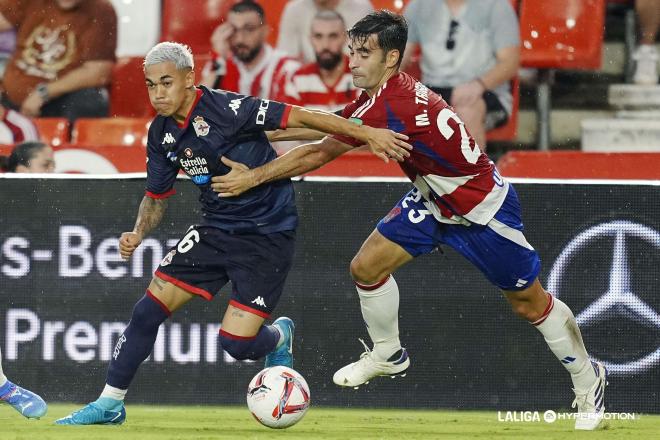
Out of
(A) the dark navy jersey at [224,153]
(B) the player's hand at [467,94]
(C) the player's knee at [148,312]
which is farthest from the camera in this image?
(B) the player's hand at [467,94]

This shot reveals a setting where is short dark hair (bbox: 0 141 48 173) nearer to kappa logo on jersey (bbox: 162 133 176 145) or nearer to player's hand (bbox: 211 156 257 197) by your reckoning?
kappa logo on jersey (bbox: 162 133 176 145)

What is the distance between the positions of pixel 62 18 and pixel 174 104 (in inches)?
188

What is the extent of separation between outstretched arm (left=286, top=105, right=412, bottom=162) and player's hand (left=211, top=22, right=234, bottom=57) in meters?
4.38

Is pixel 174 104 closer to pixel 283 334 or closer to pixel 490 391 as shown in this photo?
pixel 283 334

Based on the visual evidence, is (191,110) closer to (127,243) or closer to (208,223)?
(208,223)

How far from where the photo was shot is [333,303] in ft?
26.1

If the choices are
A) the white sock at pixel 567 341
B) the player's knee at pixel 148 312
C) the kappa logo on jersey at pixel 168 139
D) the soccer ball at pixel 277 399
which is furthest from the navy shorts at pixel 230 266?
the white sock at pixel 567 341

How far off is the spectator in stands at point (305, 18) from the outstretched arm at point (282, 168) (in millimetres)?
4083

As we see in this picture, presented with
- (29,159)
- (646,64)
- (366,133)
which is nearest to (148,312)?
(366,133)

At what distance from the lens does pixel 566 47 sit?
10.6m

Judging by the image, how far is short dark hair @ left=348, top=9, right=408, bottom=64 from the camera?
641cm

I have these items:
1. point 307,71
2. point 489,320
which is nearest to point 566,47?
point 307,71

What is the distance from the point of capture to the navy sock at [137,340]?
663 centimetres

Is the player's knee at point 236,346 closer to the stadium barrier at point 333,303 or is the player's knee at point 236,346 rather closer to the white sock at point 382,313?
the white sock at point 382,313
